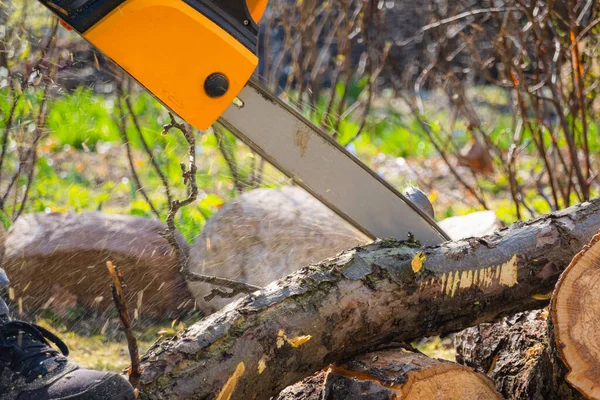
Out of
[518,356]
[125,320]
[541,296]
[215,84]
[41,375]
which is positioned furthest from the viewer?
[518,356]

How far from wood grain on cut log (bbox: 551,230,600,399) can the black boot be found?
Answer: 3.23 feet

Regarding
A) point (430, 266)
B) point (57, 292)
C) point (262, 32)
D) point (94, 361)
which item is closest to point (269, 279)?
point (94, 361)

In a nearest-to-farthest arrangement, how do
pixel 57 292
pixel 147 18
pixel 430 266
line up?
1. pixel 147 18
2. pixel 430 266
3. pixel 57 292

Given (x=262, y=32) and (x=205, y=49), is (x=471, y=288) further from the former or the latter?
(x=262, y=32)

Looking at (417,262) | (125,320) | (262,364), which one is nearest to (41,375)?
(125,320)

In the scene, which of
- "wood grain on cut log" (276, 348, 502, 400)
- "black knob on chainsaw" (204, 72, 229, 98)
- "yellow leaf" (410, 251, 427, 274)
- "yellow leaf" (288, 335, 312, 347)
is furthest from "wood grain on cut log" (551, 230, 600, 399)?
"black knob on chainsaw" (204, 72, 229, 98)

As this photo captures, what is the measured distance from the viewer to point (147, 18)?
1.93 m

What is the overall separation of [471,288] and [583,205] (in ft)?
1.36

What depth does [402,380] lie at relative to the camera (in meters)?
1.85

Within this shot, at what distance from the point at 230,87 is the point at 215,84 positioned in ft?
0.15

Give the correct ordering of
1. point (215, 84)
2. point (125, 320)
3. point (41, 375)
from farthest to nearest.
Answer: point (215, 84) → point (41, 375) → point (125, 320)

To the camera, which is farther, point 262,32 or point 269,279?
point 262,32

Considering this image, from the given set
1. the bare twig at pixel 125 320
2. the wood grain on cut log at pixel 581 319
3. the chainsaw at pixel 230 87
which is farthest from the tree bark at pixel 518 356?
the bare twig at pixel 125 320

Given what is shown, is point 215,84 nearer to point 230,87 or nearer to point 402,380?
point 230,87
